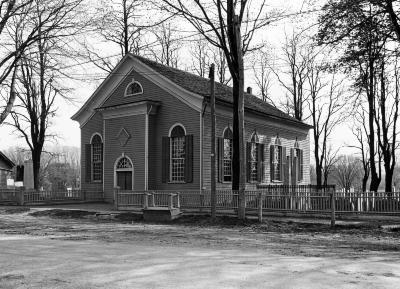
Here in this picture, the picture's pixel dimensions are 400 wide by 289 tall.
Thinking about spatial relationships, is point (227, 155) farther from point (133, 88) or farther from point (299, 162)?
point (299, 162)

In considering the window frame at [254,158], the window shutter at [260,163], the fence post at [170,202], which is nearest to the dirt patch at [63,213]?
Result: the fence post at [170,202]

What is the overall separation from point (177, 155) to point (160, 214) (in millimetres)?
7321

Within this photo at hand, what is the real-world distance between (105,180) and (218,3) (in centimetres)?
1312

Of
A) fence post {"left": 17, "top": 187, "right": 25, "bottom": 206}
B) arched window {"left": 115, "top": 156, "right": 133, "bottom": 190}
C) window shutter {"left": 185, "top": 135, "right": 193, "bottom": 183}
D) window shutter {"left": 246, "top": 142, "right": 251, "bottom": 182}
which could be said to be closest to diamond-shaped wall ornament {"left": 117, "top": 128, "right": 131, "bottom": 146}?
arched window {"left": 115, "top": 156, "right": 133, "bottom": 190}

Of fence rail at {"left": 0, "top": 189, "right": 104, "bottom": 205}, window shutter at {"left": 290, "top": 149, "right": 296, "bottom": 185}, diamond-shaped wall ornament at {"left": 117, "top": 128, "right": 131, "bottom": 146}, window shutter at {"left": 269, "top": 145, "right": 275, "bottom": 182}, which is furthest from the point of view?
window shutter at {"left": 290, "top": 149, "right": 296, "bottom": 185}

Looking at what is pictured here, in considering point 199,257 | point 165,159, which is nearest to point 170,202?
point 165,159

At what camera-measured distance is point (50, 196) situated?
30047 millimetres

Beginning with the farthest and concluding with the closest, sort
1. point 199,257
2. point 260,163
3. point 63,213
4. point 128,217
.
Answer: point 260,163, point 63,213, point 128,217, point 199,257

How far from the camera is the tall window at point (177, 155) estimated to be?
27438 millimetres

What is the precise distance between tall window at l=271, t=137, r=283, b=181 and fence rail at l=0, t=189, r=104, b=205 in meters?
11.2

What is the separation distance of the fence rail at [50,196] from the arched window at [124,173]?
1875 mm

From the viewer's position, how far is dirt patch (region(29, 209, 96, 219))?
75.6ft

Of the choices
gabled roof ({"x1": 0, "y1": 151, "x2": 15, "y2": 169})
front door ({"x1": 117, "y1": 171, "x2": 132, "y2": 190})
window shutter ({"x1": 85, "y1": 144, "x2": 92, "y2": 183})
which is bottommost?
front door ({"x1": 117, "y1": 171, "x2": 132, "y2": 190})

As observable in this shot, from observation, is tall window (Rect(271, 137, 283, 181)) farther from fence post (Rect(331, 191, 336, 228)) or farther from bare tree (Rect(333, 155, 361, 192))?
bare tree (Rect(333, 155, 361, 192))
